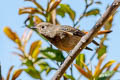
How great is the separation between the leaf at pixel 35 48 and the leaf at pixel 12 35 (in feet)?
0.49

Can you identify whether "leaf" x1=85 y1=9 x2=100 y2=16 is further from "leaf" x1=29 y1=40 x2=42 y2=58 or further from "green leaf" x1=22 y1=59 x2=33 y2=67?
"green leaf" x1=22 y1=59 x2=33 y2=67

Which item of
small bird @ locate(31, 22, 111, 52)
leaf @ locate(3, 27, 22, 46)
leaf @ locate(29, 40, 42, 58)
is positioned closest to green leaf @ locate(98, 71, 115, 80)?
leaf @ locate(29, 40, 42, 58)

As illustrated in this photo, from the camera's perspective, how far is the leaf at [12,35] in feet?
8.50

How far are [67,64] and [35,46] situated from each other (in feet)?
3.22

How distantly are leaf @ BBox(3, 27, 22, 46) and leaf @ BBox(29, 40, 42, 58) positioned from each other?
15 centimetres

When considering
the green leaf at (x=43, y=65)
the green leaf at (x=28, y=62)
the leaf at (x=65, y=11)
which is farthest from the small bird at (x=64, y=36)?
the green leaf at (x=28, y=62)

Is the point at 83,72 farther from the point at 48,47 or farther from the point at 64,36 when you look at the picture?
the point at 64,36

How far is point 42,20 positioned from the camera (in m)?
2.74

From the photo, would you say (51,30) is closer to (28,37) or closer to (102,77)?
(28,37)

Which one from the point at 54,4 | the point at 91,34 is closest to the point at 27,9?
the point at 54,4

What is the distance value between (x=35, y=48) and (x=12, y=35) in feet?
0.79

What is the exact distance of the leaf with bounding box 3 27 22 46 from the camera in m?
2.59

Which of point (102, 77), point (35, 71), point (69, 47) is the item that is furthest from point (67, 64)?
point (69, 47)

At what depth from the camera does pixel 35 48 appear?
259cm
